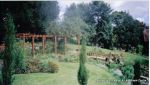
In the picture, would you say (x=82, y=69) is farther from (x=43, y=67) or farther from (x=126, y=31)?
(x=126, y=31)

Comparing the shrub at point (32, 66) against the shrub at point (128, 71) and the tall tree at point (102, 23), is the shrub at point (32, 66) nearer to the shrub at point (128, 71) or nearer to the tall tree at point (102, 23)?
the tall tree at point (102, 23)

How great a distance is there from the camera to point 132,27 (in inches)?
287

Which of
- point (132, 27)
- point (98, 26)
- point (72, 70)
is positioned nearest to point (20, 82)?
point (72, 70)

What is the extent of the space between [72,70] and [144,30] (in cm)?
150

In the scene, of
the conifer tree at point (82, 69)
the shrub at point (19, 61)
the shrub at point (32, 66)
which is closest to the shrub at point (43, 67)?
the shrub at point (32, 66)

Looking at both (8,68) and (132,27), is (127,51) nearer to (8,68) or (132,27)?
(132,27)

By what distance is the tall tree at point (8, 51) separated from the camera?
662 centimetres

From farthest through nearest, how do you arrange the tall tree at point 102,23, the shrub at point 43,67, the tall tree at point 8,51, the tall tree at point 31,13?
the tall tree at point 102,23 < the shrub at point 43,67 < the tall tree at point 31,13 < the tall tree at point 8,51

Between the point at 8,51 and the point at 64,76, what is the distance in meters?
1.09

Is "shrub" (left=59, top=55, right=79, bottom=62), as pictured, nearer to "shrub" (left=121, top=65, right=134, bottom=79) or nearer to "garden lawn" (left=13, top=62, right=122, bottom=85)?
"garden lawn" (left=13, top=62, right=122, bottom=85)

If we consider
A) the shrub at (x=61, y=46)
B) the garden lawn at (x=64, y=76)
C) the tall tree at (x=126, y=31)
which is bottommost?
the garden lawn at (x=64, y=76)

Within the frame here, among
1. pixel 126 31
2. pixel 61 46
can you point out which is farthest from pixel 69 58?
pixel 126 31

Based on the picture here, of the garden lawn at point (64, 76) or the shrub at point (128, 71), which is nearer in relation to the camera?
the garden lawn at point (64, 76)

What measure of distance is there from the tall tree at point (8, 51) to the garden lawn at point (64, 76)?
151mm
